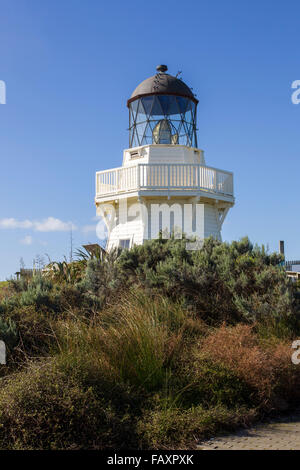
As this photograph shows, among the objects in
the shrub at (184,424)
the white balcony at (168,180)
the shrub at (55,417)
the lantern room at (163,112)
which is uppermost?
the lantern room at (163,112)

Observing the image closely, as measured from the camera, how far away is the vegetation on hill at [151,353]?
5203 millimetres

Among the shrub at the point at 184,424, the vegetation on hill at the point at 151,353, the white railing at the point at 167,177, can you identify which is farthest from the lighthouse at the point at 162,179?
the shrub at the point at 184,424

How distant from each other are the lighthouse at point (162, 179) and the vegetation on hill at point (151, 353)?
26.7 feet

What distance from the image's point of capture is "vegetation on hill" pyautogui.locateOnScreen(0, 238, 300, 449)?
5203 mm

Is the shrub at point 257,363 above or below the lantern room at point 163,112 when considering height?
below

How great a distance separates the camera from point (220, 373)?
660 cm

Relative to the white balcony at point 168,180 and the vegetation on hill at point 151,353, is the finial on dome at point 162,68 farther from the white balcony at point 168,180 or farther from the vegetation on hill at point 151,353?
the vegetation on hill at point 151,353

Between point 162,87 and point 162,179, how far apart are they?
427 centimetres

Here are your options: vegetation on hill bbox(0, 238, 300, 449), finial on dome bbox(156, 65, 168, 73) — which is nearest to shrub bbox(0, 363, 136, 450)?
vegetation on hill bbox(0, 238, 300, 449)

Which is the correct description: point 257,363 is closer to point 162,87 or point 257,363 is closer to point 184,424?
point 184,424

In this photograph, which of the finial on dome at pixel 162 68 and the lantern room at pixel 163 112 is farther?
the finial on dome at pixel 162 68
